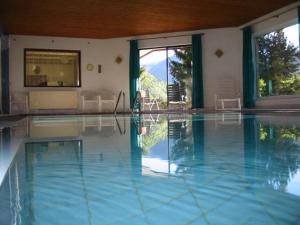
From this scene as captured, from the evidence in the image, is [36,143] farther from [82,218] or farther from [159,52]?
[159,52]

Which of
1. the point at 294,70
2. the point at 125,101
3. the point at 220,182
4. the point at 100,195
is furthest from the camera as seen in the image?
the point at 125,101

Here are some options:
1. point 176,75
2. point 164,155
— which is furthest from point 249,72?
point 164,155

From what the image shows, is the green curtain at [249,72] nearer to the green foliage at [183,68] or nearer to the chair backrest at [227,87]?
the chair backrest at [227,87]

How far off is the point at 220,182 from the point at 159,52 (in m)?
11.3

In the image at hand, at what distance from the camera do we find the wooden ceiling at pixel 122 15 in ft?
26.2

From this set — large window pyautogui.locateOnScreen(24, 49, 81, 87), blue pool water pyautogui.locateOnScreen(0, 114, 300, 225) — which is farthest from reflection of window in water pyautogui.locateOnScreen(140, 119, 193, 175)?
large window pyautogui.locateOnScreen(24, 49, 81, 87)

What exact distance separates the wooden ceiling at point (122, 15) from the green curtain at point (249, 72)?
1.58ft

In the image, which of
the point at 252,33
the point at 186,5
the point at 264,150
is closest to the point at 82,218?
the point at 264,150

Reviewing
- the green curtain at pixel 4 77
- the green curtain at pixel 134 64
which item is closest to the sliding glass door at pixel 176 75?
the green curtain at pixel 134 64

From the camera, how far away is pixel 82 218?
1040 mm

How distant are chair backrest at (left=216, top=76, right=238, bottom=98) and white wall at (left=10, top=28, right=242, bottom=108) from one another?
131 mm

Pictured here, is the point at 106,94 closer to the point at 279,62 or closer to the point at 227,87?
the point at 227,87

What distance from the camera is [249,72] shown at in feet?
32.9

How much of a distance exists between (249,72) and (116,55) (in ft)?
14.0
